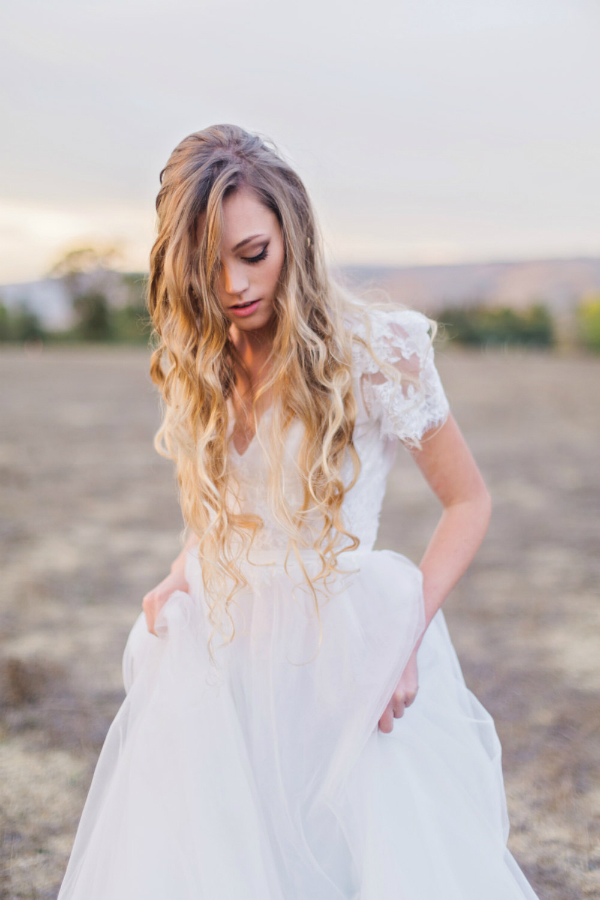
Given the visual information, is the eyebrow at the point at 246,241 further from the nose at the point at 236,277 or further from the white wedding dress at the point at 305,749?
the white wedding dress at the point at 305,749

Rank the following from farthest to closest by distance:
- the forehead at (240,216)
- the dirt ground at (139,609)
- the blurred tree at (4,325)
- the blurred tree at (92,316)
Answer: the blurred tree at (92,316) < the blurred tree at (4,325) < the dirt ground at (139,609) < the forehead at (240,216)

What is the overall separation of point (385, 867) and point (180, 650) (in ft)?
1.83

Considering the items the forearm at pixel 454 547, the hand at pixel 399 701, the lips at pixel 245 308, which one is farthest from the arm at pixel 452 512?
the lips at pixel 245 308

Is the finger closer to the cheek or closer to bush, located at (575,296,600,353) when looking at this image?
the cheek

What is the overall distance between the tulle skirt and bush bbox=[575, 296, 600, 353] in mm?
19339

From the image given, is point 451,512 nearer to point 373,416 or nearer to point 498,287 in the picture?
point 373,416

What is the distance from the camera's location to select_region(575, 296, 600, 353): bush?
62.8 ft

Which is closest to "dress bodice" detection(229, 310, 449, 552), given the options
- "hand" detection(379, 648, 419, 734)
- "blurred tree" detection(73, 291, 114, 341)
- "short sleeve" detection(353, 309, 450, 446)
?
"short sleeve" detection(353, 309, 450, 446)

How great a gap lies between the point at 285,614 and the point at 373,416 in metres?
0.47

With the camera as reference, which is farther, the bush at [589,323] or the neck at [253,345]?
the bush at [589,323]

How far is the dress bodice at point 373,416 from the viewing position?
1.54 m

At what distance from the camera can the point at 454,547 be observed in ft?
5.09

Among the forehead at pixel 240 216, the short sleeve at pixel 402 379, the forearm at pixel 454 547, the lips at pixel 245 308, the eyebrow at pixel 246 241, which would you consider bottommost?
the forearm at pixel 454 547

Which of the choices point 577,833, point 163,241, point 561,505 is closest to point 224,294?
point 163,241
